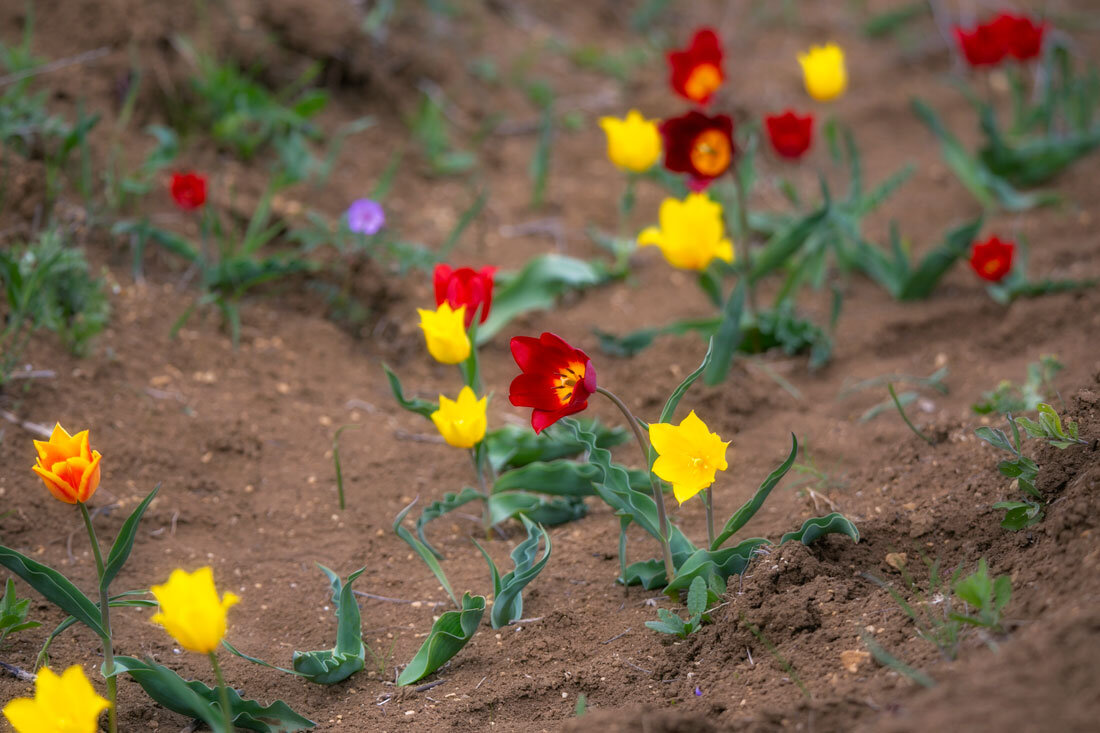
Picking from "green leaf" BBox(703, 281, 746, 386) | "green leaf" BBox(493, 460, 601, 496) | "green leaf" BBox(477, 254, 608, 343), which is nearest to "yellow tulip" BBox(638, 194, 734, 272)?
"green leaf" BBox(703, 281, 746, 386)

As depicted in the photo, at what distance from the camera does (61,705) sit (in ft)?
4.61

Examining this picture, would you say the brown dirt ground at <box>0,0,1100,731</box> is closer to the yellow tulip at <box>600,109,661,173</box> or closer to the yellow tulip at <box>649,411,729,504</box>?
the yellow tulip at <box>649,411,729,504</box>

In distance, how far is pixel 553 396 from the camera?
1.83m

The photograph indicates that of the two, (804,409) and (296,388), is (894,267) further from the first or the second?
(296,388)

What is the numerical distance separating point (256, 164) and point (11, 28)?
92 centimetres

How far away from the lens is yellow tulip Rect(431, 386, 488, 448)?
6.55ft

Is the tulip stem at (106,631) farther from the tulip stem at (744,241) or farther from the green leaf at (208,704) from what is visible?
the tulip stem at (744,241)

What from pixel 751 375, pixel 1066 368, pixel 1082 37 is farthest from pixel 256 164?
pixel 1082 37

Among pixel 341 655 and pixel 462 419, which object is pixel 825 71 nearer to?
pixel 462 419

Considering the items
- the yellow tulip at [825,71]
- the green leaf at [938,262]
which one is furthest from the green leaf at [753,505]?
the yellow tulip at [825,71]

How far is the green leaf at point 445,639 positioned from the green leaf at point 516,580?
0.17 ft

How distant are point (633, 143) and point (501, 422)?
3.39 feet

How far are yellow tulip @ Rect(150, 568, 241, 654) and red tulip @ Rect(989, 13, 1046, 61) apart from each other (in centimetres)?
349

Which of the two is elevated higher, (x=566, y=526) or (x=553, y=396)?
(x=553, y=396)
